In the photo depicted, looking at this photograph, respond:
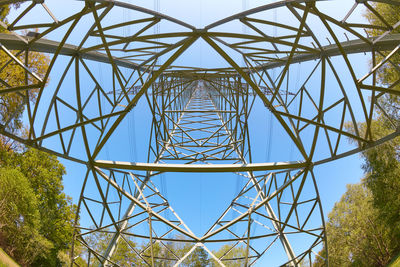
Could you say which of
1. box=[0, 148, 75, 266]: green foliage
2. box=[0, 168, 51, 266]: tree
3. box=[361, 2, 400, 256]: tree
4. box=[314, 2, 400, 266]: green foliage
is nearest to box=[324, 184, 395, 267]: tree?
box=[314, 2, 400, 266]: green foliage

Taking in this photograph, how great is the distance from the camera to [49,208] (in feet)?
82.5

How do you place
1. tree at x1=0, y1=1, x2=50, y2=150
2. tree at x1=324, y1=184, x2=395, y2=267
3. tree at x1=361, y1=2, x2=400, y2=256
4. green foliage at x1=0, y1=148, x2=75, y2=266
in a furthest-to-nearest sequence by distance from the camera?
1. green foliage at x1=0, y1=148, x2=75, y2=266
2. tree at x1=324, y1=184, x2=395, y2=267
3. tree at x1=0, y1=1, x2=50, y2=150
4. tree at x1=361, y1=2, x2=400, y2=256

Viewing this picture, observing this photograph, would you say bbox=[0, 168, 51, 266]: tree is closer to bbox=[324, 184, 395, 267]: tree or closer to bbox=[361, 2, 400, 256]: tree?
bbox=[324, 184, 395, 267]: tree

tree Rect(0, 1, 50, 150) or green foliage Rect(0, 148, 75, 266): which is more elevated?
tree Rect(0, 1, 50, 150)

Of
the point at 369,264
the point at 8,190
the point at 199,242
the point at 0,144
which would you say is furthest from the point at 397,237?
the point at 0,144

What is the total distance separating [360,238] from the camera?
73.1 feet

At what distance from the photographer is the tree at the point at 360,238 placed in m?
21.2

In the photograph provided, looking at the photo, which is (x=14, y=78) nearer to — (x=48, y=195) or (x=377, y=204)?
(x=48, y=195)

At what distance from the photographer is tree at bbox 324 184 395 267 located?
69.7ft

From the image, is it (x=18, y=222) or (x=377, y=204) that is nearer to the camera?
(x=377, y=204)

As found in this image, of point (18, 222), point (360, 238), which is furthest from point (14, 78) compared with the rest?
point (360, 238)

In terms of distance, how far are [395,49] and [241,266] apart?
383 inches

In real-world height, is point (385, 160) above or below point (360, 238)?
above

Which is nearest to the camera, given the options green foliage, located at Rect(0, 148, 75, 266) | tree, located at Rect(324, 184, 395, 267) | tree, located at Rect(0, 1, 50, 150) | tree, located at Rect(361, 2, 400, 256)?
tree, located at Rect(361, 2, 400, 256)
